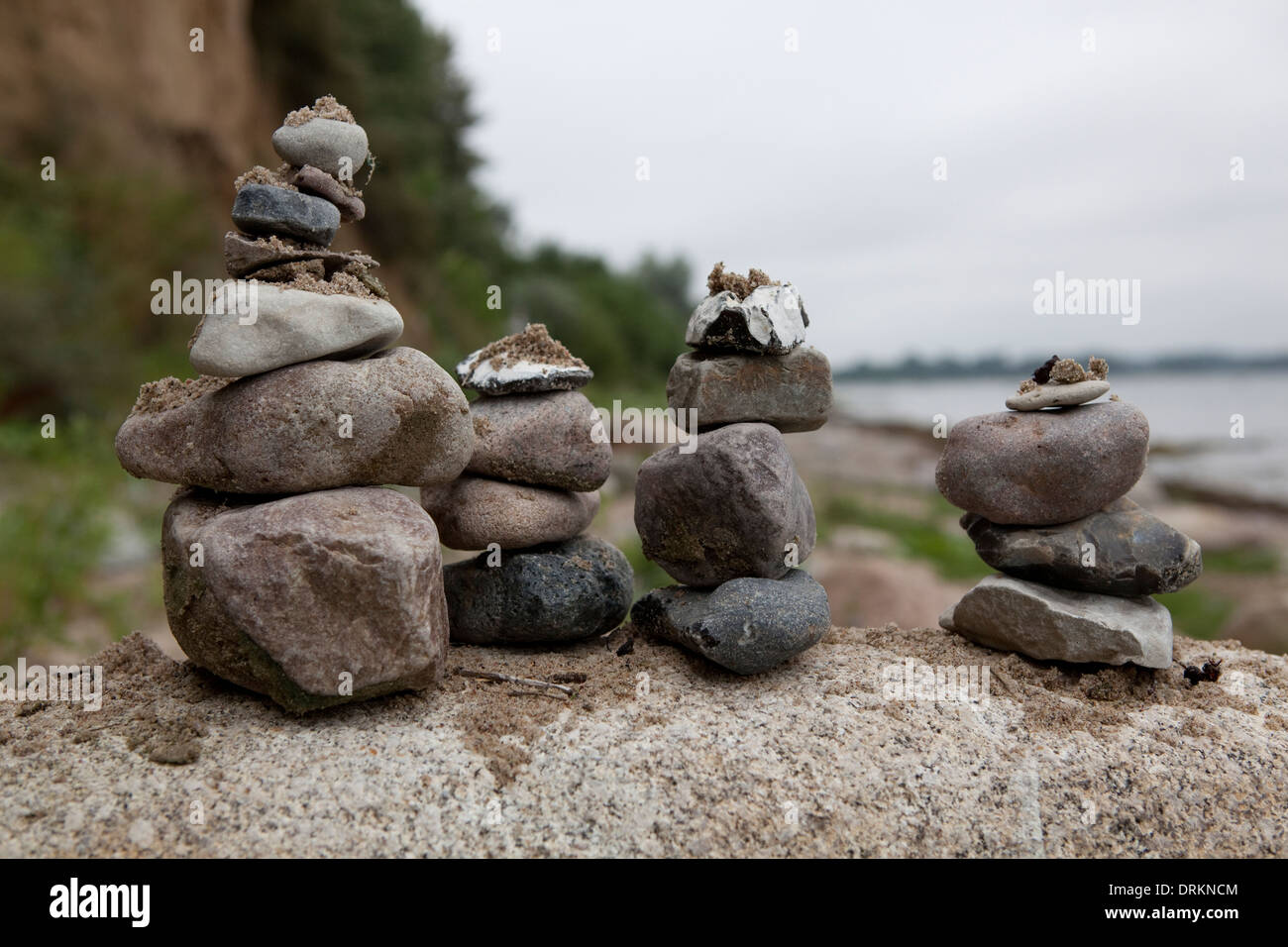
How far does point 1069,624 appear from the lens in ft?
13.3

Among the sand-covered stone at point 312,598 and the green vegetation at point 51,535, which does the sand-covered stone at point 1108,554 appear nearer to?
the sand-covered stone at point 312,598

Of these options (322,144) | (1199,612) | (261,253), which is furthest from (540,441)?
(1199,612)

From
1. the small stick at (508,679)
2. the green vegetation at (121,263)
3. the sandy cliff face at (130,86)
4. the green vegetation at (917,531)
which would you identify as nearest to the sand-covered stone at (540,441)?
the small stick at (508,679)

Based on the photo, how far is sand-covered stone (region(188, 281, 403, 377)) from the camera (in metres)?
3.46

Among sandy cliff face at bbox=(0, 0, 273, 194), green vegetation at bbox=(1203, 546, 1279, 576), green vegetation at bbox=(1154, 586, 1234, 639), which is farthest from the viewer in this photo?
green vegetation at bbox=(1203, 546, 1279, 576)

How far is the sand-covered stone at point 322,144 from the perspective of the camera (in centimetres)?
392

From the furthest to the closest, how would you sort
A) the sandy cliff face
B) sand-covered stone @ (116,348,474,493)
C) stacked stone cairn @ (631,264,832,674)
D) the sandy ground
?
the sandy cliff face, stacked stone cairn @ (631,264,832,674), sand-covered stone @ (116,348,474,493), the sandy ground

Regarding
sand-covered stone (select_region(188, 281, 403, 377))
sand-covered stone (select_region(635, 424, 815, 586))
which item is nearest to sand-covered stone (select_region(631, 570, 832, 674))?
sand-covered stone (select_region(635, 424, 815, 586))

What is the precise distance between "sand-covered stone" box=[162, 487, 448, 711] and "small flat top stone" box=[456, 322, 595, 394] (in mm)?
994

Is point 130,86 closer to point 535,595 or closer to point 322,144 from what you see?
point 322,144

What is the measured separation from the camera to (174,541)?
11.9 ft

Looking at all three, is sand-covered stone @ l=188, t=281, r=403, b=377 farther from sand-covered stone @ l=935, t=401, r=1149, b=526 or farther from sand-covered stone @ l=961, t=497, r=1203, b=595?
sand-covered stone @ l=961, t=497, r=1203, b=595
